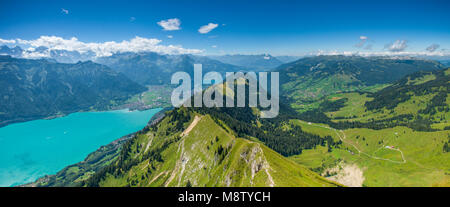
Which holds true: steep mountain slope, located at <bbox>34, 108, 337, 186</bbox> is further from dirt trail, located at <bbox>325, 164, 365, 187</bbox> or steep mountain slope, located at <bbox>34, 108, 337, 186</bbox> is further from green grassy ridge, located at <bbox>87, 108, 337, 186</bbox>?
dirt trail, located at <bbox>325, 164, 365, 187</bbox>

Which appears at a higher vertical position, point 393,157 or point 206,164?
point 206,164

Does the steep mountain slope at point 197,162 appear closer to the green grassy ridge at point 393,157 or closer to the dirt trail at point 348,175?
the dirt trail at point 348,175

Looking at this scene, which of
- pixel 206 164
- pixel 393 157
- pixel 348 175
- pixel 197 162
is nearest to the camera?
pixel 206 164

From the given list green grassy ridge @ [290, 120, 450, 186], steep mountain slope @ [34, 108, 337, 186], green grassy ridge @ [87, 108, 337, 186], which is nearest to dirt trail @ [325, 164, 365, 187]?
green grassy ridge @ [290, 120, 450, 186]

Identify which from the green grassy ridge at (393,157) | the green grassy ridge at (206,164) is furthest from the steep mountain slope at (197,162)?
the green grassy ridge at (393,157)

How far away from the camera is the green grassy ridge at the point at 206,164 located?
56469 mm

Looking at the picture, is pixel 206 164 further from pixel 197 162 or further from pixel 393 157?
pixel 393 157

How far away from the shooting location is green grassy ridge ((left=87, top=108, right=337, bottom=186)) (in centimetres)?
5647

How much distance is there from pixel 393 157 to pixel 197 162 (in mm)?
120898

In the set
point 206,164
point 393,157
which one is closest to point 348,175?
point 393,157

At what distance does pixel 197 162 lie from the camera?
85.6 m
